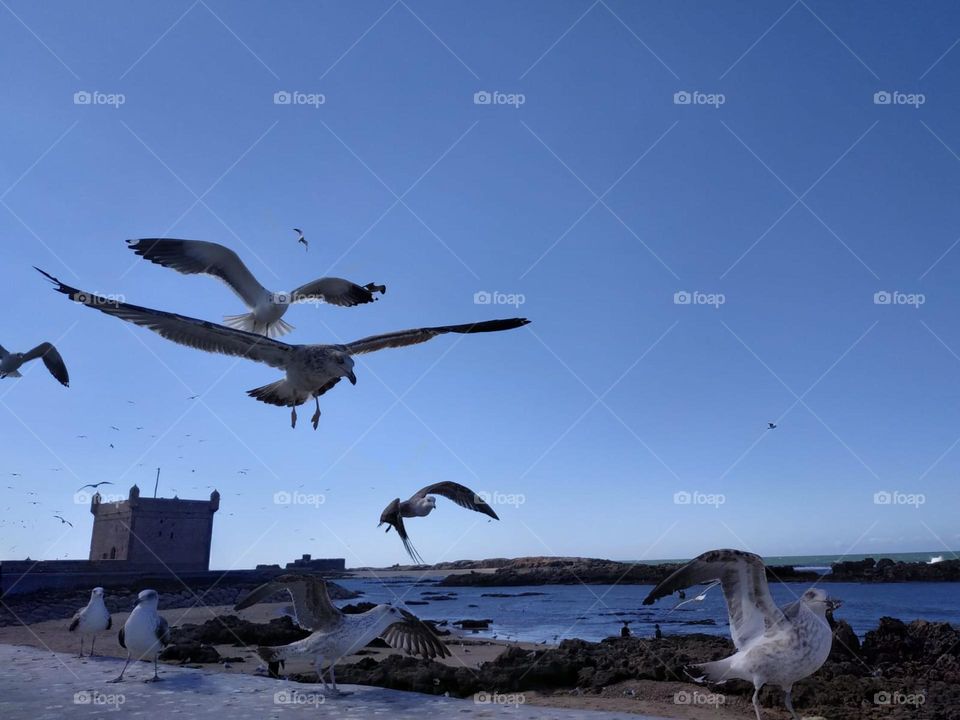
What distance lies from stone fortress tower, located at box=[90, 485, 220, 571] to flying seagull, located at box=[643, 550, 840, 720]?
56.0m

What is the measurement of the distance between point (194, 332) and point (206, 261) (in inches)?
116

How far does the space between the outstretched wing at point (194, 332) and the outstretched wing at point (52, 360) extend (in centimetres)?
529

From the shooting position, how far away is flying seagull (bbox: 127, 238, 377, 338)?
10.9 metres

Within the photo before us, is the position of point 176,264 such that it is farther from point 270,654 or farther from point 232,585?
point 232,585

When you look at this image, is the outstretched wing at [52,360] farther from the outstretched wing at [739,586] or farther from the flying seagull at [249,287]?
the outstretched wing at [739,586]

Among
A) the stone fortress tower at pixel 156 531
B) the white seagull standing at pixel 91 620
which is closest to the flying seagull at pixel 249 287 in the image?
the white seagull standing at pixel 91 620

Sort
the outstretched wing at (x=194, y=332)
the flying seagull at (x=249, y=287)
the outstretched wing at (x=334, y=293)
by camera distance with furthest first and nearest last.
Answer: the outstretched wing at (x=334, y=293)
the flying seagull at (x=249, y=287)
the outstretched wing at (x=194, y=332)

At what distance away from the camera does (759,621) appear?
648cm

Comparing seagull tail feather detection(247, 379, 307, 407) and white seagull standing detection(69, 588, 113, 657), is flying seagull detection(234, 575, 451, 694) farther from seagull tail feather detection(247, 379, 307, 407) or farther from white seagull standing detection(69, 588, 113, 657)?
white seagull standing detection(69, 588, 113, 657)

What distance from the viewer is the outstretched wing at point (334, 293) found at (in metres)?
11.5

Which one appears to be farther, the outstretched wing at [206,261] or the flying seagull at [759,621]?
the outstretched wing at [206,261]

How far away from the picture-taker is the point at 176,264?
1073cm

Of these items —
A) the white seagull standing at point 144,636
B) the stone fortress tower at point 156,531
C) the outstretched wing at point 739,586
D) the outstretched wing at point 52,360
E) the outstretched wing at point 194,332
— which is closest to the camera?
the outstretched wing at point 739,586

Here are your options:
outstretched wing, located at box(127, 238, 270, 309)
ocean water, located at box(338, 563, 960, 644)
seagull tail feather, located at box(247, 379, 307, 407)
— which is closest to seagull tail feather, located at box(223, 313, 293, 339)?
outstretched wing, located at box(127, 238, 270, 309)
